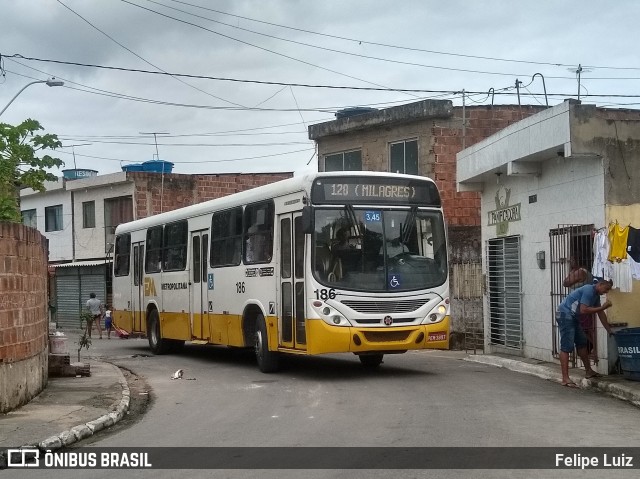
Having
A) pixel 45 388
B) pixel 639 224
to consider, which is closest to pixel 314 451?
pixel 45 388

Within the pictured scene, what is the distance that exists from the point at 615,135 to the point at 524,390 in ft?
14.2

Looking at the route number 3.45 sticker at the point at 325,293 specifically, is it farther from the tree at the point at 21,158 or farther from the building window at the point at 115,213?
the building window at the point at 115,213

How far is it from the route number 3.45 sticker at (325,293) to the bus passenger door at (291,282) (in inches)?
13.2

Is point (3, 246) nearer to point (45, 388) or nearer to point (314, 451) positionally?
point (45, 388)

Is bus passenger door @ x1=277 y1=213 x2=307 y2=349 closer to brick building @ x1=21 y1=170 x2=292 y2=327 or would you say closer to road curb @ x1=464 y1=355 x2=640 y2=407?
road curb @ x1=464 y1=355 x2=640 y2=407

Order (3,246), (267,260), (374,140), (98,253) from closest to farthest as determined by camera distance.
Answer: (3,246), (267,260), (374,140), (98,253)

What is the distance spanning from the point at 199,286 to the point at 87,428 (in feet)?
27.3

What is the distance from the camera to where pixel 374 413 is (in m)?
9.92

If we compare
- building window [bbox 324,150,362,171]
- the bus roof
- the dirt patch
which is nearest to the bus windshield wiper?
the bus roof

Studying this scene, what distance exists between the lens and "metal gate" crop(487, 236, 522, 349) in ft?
54.6

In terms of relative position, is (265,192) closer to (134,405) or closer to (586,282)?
(134,405)

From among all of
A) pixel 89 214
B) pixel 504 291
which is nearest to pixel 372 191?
pixel 504 291

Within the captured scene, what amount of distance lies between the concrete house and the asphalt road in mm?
1626

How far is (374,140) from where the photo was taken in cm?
2623
